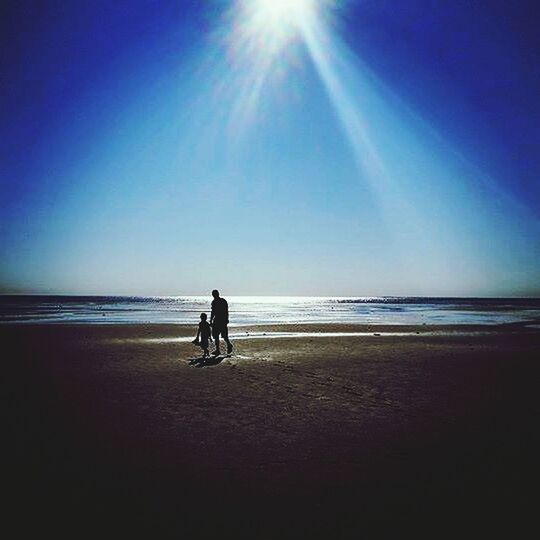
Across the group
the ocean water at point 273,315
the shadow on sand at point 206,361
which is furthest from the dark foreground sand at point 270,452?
the ocean water at point 273,315

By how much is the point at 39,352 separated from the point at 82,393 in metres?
8.84

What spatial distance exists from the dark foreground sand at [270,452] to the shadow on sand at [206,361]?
4.95ft

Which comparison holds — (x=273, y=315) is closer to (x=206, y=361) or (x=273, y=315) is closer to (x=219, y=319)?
(x=219, y=319)

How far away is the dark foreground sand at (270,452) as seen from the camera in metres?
4.41

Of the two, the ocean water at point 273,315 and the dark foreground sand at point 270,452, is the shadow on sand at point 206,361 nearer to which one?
the dark foreground sand at point 270,452

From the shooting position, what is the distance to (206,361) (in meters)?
14.9

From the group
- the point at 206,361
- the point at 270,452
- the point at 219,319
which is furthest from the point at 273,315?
the point at 270,452

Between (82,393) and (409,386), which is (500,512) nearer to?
(409,386)

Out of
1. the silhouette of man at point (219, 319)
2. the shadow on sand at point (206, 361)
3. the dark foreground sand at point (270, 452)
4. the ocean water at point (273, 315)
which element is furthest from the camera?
the ocean water at point (273, 315)

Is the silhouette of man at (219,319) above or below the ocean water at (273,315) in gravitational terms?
above

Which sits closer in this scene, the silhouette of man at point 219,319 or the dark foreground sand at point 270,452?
the dark foreground sand at point 270,452

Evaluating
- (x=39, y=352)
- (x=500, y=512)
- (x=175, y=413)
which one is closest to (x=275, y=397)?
(x=175, y=413)

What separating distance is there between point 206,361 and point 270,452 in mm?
9032

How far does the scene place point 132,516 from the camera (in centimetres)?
446
